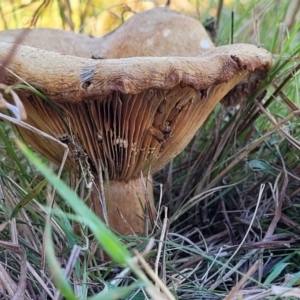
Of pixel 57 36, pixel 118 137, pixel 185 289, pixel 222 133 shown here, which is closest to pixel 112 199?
pixel 118 137

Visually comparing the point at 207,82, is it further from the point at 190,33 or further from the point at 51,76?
the point at 190,33

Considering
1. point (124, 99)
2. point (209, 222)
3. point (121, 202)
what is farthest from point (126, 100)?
point (209, 222)

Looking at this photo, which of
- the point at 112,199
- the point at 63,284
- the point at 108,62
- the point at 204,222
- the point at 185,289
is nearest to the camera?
the point at 63,284

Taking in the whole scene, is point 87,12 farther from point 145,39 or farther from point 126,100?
point 126,100

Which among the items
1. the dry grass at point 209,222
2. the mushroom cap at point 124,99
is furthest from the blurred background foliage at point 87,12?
the mushroom cap at point 124,99

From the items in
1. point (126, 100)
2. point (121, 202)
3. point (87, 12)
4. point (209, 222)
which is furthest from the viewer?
point (87, 12)

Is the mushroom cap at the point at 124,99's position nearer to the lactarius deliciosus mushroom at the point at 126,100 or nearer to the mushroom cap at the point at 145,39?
the lactarius deliciosus mushroom at the point at 126,100

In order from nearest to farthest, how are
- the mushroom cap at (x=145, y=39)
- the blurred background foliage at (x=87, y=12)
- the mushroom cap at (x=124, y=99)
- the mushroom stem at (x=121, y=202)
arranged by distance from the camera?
the mushroom cap at (x=124, y=99) < the mushroom stem at (x=121, y=202) < the mushroom cap at (x=145, y=39) < the blurred background foliage at (x=87, y=12)
